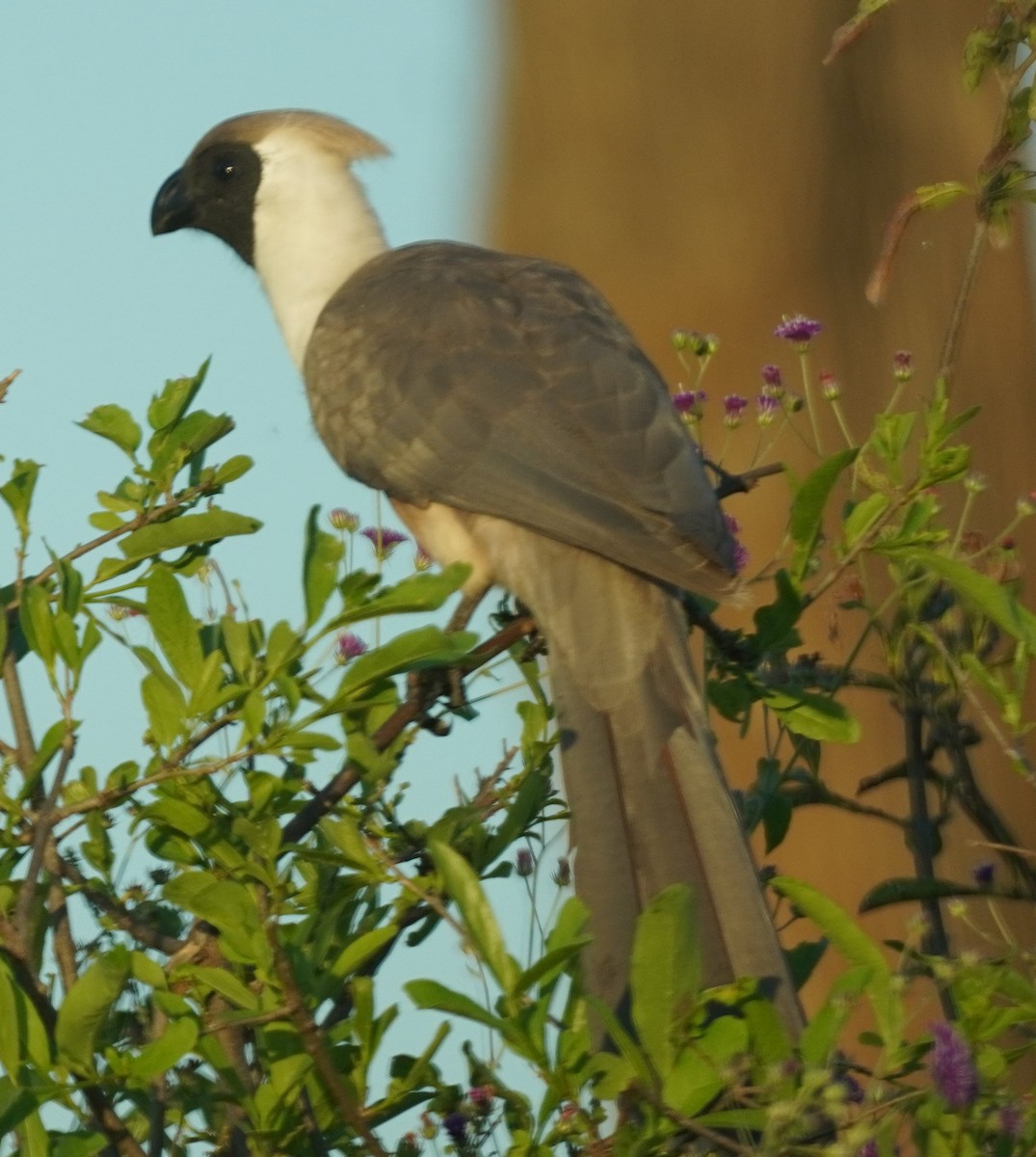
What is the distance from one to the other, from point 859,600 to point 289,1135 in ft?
4.43

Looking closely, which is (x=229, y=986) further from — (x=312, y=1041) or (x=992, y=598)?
(x=992, y=598)

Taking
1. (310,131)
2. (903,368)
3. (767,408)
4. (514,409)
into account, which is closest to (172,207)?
(310,131)

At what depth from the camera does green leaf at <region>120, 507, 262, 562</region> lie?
2.39 meters

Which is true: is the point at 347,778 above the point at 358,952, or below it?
above

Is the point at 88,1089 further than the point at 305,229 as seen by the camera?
No

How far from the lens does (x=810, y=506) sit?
2.63m

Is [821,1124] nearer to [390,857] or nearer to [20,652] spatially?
[390,857]

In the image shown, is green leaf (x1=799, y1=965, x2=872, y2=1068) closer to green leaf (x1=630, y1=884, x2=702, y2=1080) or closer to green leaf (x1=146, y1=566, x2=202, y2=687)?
green leaf (x1=630, y1=884, x2=702, y2=1080)

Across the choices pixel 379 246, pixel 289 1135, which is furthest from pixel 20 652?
pixel 379 246

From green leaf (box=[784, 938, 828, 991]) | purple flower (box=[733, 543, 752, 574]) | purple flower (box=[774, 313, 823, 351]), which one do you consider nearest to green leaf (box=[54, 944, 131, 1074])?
green leaf (box=[784, 938, 828, 991])

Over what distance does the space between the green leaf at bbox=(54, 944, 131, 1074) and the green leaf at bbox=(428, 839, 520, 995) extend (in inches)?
14.5

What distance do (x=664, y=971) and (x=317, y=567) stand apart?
63 cm

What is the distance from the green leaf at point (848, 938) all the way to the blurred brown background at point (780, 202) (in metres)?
2.93

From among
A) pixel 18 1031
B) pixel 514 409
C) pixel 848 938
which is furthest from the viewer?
pixel 514 409
